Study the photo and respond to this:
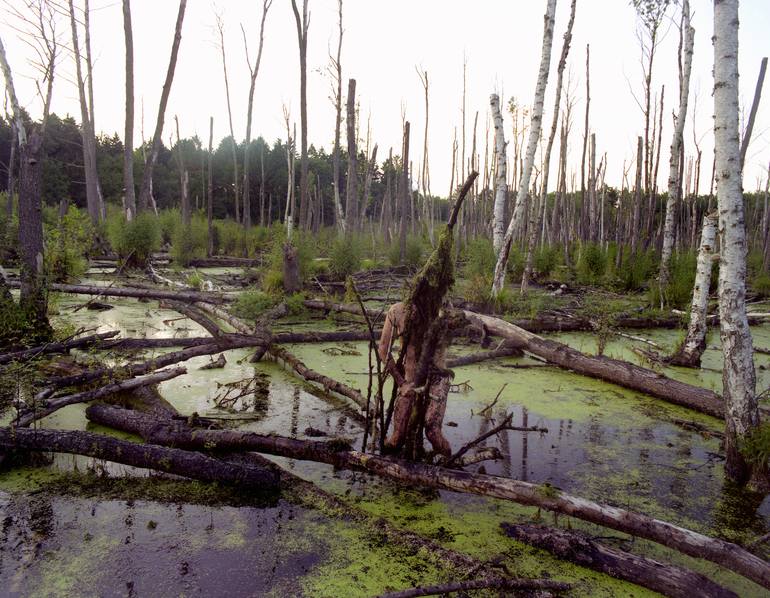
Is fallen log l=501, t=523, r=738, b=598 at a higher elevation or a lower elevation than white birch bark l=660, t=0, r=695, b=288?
lower

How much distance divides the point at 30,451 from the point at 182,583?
5.73 ft

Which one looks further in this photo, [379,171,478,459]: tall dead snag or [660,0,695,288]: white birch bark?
[660,0,695,288]: white birch bark

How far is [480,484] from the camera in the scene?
8.81ft

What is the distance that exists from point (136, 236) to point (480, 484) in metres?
11.9

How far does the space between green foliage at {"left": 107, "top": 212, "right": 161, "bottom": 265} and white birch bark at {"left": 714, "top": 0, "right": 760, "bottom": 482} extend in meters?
11.9

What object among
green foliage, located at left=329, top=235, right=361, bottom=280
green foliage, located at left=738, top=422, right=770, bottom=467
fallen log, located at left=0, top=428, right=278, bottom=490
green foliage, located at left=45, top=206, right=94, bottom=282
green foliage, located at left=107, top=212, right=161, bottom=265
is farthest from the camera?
green foliage, located at left=107, top=212, right=161, bottom=265

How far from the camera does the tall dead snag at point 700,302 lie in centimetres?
578

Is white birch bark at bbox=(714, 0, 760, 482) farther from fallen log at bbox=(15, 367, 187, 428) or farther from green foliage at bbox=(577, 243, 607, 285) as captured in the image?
green foliage at bbox=(577, 243, 607, 285)

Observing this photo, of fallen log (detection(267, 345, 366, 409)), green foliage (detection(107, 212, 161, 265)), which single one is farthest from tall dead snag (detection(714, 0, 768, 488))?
green foliage (detection(107, 212, 161, 265))

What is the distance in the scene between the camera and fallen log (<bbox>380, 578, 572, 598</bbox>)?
6.76ft

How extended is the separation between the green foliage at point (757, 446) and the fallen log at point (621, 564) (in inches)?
51.7

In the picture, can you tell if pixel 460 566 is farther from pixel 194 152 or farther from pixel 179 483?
pixel 194 152

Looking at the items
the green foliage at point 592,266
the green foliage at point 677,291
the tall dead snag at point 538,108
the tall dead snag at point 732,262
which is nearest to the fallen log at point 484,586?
the tall dead snag at point 732,262

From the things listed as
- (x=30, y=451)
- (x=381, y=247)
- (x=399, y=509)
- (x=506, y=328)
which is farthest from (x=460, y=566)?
(x=381, y=247)
